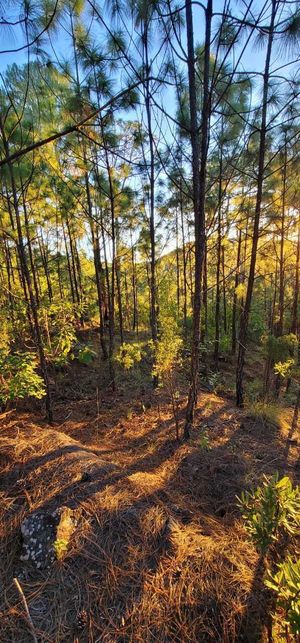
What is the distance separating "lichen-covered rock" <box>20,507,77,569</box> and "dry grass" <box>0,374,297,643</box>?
58 millimetres

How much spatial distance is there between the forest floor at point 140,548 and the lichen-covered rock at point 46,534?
0.06 meters

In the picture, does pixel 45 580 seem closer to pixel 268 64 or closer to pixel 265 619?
pixel 265 619

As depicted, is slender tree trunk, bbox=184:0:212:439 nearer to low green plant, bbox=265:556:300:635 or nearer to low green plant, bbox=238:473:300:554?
low green plant, bbox=238:473:300:554

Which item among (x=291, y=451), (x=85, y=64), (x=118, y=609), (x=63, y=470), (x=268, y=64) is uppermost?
(x=85, y=64)

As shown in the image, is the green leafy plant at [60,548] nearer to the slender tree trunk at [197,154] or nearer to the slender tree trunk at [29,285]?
the slender tree trunk at [197,154]

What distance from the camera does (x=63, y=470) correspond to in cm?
251

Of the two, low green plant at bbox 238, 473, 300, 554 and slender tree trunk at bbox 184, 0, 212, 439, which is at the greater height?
slender tree trunk at bbox 184, 0, 212, 439

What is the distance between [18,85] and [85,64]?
5.59 ft

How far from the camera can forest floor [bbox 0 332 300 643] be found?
146cm

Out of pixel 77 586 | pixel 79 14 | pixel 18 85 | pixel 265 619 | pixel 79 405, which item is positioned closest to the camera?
pixel 265 619

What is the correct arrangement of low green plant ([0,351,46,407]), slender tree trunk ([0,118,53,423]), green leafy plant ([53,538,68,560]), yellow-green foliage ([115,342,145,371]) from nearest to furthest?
green leafy plant ([53,538,68,560])
low green plant ([0,351,46,407])
slender tree trunk ([0,118,53,423])
yellow-green foliage ([115,342,145,371])

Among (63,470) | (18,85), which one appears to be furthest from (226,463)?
(18,85)

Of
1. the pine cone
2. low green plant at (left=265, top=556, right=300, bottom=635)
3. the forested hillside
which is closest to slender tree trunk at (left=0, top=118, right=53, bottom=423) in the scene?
the forested hillside

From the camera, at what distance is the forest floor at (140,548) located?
1460 millimetres
